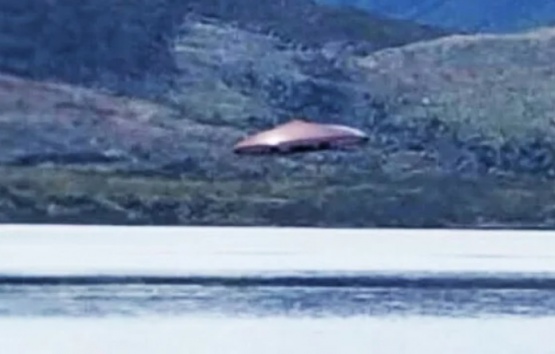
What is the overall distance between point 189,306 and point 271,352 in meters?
0.19

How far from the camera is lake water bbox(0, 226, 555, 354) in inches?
88.8

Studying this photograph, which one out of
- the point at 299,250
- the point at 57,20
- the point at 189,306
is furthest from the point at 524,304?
the point at 57,20

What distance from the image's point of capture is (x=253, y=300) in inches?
90.5

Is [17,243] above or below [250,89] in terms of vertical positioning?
below

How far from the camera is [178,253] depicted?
7.43ft

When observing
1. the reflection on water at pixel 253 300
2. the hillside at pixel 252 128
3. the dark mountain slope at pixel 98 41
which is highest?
the dark mountain slope at pixel 98 41

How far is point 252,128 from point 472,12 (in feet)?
1.69

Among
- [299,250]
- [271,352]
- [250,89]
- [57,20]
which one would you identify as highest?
[57,20]

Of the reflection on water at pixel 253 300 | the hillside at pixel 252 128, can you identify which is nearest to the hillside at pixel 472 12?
the hillside at pixel 252 128

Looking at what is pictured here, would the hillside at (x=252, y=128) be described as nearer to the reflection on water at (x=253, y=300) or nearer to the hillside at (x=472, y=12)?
the hillside at (x=472, y=12)

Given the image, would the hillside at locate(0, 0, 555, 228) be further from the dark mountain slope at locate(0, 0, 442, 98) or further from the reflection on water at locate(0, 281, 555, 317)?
the reflection on water at locate(0, 281, 555, 317)

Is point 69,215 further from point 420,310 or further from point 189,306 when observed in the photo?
point 420,310

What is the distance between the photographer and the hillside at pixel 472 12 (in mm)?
2307

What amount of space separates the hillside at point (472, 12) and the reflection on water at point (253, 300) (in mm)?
534
